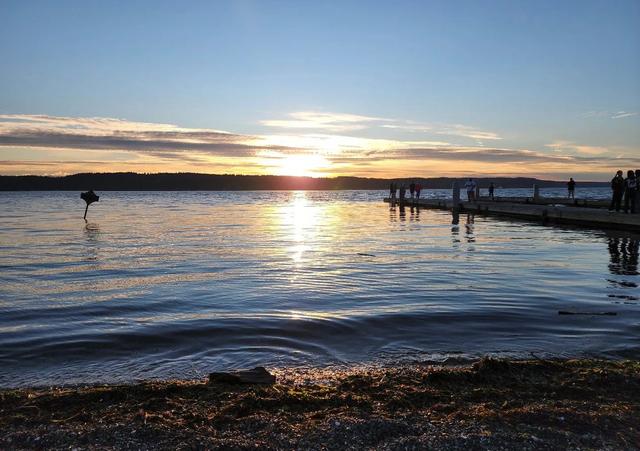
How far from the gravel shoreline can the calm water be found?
2.89 feet

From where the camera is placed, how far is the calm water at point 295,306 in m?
6.43

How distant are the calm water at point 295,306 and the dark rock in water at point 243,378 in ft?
1.90

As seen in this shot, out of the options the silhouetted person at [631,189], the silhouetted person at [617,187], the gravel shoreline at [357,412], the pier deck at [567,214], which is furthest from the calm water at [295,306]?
the silhouetted person at [617,187]

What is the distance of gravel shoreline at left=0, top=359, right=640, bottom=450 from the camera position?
380 centimetres

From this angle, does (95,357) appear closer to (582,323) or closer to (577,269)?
(582,323)

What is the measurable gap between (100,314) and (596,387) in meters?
7.10

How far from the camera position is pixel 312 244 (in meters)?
19.6

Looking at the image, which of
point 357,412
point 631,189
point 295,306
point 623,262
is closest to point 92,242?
point 295,306

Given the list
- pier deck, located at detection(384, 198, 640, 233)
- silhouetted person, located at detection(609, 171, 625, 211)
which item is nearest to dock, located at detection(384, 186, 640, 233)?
pier deck, located at detection(384, 198, 640, 233)

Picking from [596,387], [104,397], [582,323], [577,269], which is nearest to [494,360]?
[596,387]

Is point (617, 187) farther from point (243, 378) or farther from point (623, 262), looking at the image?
point (243, 378)

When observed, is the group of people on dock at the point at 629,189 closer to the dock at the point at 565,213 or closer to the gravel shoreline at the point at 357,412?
the dock at the point at 565,213

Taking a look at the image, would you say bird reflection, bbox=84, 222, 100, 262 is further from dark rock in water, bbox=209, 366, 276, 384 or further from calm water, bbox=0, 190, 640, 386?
dark rock in water, bbox=209, 366, 276, 384

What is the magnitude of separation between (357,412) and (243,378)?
4.37ft
